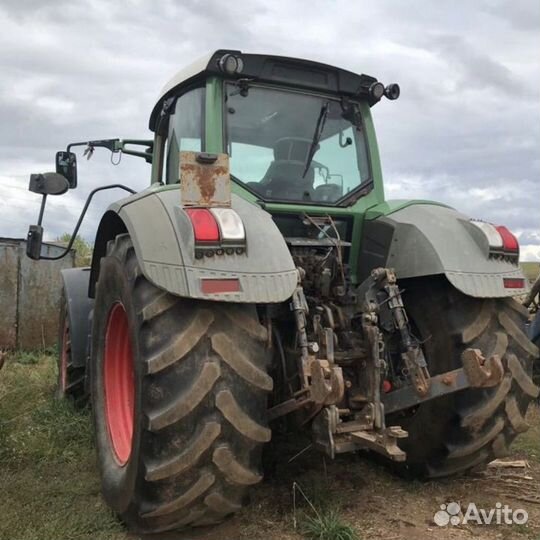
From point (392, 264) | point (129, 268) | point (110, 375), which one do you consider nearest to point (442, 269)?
point (392, 264)

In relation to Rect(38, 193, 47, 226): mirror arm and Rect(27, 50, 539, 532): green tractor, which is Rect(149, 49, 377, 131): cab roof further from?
Rect(38, 193, 47, 226): mirror arm

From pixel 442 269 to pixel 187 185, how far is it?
1.33 metres

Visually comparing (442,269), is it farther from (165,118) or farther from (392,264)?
(165,118)

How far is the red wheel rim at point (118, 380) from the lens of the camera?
3.41m

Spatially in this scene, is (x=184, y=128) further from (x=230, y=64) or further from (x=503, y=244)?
(x=503, y=244)

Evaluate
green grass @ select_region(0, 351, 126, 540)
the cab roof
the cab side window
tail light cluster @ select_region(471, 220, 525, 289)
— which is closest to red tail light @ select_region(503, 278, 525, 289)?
tail light cluster @ select_region(471, 220, 525, 289)

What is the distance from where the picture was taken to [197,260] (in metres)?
2.62

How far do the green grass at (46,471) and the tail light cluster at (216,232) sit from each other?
1380 mm

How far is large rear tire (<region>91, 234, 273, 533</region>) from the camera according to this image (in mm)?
2557

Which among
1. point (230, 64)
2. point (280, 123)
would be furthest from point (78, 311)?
point (230, 64)

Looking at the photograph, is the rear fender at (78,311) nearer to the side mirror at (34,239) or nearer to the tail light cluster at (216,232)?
the side mirror at (34,239)

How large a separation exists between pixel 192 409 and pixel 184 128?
1.99 meters

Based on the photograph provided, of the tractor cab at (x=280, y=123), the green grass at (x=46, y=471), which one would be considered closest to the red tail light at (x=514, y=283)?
the tractor cab at (x=280, y=123)

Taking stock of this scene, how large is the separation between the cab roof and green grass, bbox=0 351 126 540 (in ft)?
7.78
